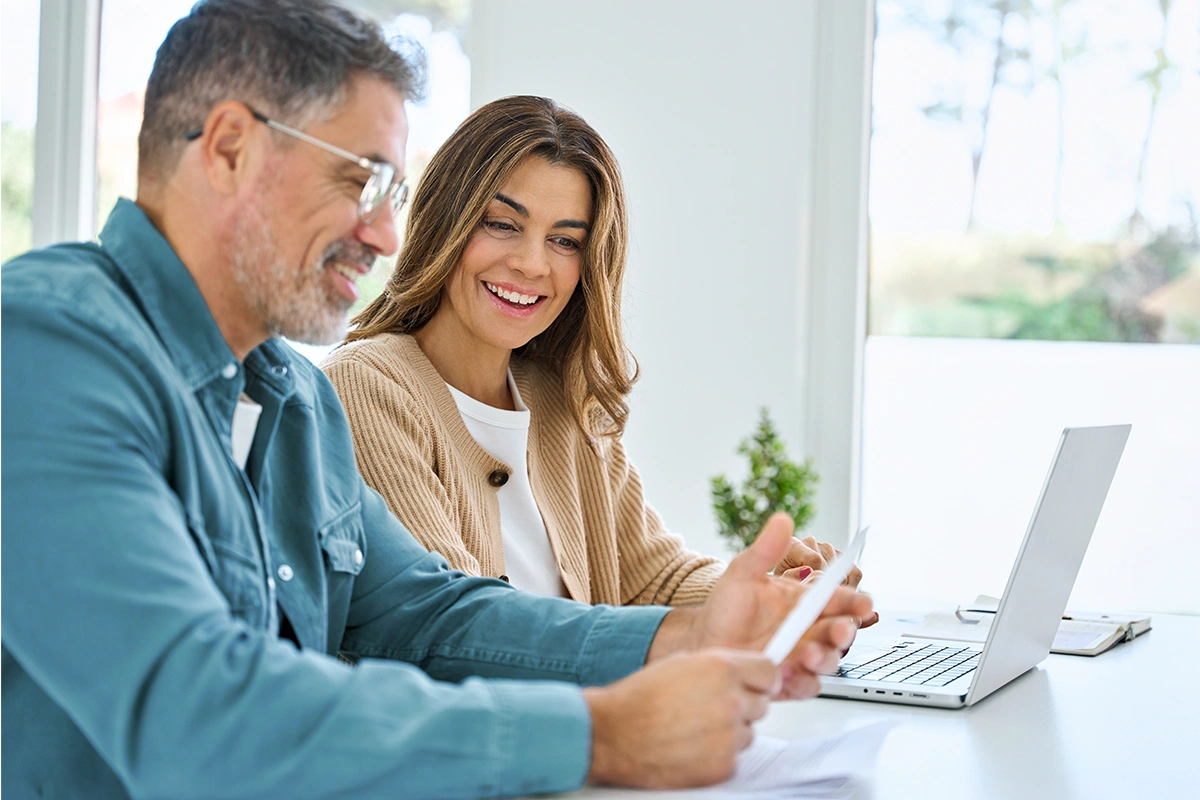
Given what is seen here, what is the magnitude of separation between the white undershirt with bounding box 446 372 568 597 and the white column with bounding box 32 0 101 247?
2.59 meters

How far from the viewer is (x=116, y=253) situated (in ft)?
3.33

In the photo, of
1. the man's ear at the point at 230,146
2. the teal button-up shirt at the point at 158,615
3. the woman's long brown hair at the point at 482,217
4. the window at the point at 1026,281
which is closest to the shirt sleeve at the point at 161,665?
A: the teal button-up shirt at the point at 158,615

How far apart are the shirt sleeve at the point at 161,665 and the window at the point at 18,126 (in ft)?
10.9

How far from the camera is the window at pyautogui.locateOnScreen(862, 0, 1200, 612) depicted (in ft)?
11.0

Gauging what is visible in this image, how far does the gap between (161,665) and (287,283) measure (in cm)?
40

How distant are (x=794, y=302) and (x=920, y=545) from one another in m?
0.83

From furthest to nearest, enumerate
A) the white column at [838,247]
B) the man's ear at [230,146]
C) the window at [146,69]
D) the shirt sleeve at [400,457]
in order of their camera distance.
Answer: the window at [146,69] → the white column at [838,247] → the shirt sleeve at [400,457] → the man's ear at [230,146]

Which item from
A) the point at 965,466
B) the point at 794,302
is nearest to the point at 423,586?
the point at 794,302

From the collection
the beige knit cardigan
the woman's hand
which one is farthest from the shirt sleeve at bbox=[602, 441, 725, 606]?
the woman's hand

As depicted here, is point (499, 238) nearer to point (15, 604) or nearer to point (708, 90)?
point (15, 604)

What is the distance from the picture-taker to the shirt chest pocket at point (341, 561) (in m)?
1.23

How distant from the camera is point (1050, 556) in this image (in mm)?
1418

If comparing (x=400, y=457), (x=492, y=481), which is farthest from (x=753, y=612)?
(x=492, y=481)

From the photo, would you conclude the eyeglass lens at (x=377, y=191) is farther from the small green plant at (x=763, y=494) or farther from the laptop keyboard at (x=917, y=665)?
the small green plant at (x=763, y=494)
